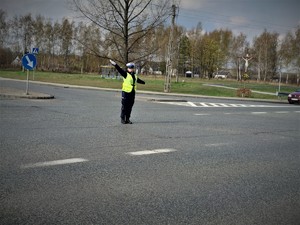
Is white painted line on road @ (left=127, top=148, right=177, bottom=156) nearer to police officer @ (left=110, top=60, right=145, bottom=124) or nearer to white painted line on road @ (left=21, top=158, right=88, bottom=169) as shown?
white painted line on road @ (left=21, top=158, right=88, bottom=169)

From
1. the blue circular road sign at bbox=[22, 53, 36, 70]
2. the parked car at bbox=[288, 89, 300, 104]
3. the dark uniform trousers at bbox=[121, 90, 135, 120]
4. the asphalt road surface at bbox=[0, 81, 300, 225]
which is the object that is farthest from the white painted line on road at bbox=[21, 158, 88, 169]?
the parked car at bbox=[288, 89, 300, 104]

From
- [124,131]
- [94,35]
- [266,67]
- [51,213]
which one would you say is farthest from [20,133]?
[266,67]

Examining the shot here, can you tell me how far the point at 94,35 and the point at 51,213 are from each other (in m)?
28.3

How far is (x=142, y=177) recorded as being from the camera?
520 centimetres

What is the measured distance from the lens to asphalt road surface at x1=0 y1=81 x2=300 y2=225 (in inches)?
151

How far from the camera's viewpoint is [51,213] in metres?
3.68

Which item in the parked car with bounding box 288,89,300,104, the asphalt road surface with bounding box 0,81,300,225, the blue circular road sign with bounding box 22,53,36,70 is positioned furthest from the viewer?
the parked car with bounding box 288,89,300,104

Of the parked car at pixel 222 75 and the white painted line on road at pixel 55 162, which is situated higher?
the parked car at pixel 222 75

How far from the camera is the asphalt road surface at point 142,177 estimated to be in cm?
384

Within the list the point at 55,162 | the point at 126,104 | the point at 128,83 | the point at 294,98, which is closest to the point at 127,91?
the point at 128,83

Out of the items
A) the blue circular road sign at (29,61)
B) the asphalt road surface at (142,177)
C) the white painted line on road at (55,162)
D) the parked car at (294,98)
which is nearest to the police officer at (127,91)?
the asphalt road surface at (142,177)

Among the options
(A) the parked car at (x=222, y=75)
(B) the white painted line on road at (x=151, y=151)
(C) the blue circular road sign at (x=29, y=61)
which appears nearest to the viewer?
(B) the white painted line on road at (x=151, y=151)

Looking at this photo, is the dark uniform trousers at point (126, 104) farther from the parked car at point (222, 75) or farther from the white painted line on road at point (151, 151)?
the parked car at point (222, 75)

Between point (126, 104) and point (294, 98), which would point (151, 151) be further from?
point (294, 98)
